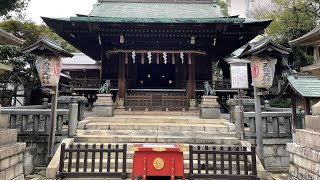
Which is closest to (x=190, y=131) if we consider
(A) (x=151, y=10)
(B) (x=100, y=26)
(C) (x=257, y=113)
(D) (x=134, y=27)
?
(C) (x=257, y=113)

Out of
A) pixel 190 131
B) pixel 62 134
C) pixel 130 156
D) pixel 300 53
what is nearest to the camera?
pixel 130 156

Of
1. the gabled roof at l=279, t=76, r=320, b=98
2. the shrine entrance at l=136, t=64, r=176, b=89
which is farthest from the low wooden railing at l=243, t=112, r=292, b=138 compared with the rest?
the shrine entrance at l=136, t=64, r=176, b=89

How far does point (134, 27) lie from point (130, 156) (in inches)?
289

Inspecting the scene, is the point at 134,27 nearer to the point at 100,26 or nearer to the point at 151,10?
the point at 100,26

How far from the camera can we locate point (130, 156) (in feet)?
25.0

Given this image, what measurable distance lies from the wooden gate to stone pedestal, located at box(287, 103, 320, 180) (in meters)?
8.14

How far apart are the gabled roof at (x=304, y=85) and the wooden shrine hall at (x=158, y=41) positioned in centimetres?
546

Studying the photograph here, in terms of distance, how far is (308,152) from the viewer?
525cm

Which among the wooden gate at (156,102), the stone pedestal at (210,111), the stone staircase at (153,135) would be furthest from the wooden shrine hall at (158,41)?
the stone staircase at (153,135)

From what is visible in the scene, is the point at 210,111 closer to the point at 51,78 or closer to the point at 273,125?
the point at 273,125

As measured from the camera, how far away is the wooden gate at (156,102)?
45.9 feet

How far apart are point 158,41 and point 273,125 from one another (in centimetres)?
806

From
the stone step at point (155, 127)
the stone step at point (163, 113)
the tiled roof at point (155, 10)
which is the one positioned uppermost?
the tiled roof at point (155, 10)

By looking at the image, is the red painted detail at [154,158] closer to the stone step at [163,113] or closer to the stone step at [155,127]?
the stone step at [155,127]
